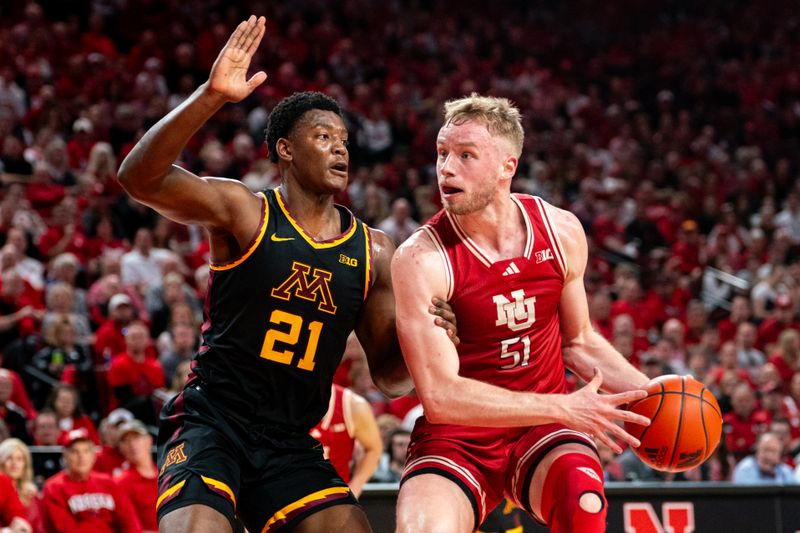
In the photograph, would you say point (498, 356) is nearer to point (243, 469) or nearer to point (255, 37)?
point (243, 469)

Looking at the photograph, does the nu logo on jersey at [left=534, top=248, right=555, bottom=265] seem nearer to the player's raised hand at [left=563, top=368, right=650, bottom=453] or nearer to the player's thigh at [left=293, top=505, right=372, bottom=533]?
the player's raised hand at [left=563, top=368, right=650, bottom=453]

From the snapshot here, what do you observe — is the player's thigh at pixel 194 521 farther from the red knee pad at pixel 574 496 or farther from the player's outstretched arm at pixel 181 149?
the red knee pad at pixel 574 496

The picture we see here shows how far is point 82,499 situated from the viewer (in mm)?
7207

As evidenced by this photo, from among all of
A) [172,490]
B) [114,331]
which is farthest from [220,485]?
[114,331]

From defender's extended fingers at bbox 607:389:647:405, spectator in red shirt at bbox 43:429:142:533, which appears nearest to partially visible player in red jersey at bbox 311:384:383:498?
spectator in red shirt at bbox 43:429:142:533

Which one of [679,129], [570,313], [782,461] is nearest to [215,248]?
[570,313]

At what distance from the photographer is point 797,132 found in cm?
1731

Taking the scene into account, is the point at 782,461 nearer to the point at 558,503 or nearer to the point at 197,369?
the point at 558,503

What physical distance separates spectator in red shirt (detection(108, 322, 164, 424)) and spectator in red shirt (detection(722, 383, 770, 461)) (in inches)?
191

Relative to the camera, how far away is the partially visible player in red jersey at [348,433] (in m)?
6.75

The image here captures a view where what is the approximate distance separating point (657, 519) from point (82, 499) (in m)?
3.74

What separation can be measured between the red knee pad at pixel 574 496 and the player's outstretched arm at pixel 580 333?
559 millimetres

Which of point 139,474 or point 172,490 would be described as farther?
point 139,474

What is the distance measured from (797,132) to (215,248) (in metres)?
15.1
